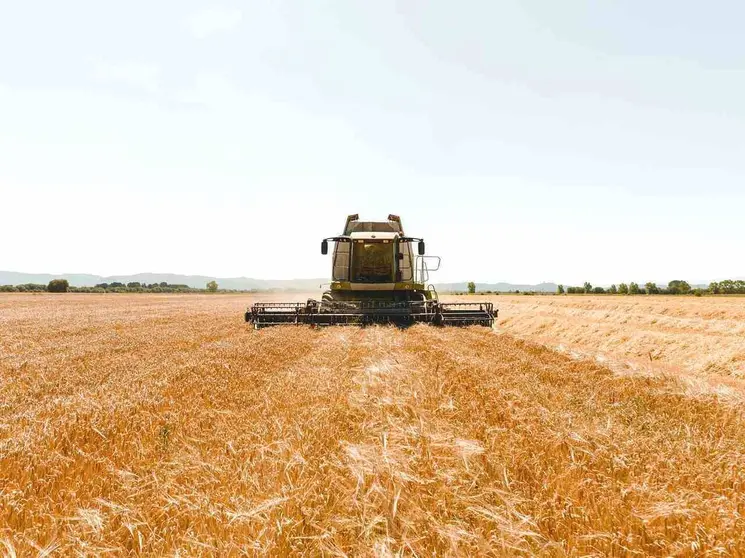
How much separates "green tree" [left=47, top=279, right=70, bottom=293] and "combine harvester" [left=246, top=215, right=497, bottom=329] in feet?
288

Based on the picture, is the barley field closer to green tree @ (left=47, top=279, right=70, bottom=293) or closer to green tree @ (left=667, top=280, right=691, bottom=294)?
green tree @ (left=667, top=280, right=691, bottom=294)

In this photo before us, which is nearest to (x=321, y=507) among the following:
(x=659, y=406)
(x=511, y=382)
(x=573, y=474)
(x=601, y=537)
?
(x=601, y=537)

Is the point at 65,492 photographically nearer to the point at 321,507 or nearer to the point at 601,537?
the point at 321,507

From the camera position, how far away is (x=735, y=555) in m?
1.91

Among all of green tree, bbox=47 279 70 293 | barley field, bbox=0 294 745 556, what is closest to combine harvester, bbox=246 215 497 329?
barley field, bbox=0 294 745 556

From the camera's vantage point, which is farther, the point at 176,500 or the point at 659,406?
the point at 659,406

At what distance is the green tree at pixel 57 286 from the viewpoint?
→ 274ft

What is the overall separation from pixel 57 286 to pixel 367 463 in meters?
102

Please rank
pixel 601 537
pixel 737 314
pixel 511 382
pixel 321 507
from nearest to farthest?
pixel 601 537 → pixel 321 507 → pixel 511 382 → pixel 737 314

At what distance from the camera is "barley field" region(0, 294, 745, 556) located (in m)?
2.06

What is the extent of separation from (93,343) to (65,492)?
28.1ft

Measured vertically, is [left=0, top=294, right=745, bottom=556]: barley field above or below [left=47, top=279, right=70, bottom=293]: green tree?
below

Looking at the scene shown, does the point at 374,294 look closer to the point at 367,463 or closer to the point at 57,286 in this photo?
the point at 367,463

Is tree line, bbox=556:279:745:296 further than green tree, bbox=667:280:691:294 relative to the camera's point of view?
No
